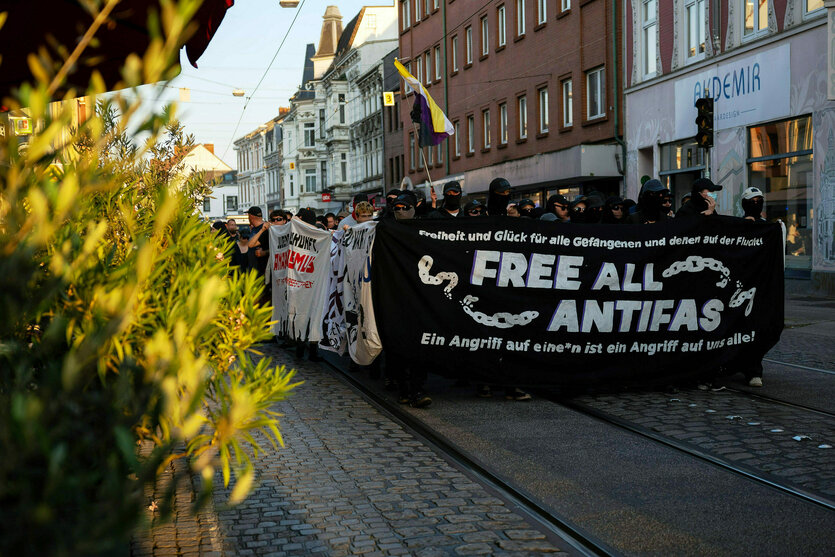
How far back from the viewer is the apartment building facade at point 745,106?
62.3 feet

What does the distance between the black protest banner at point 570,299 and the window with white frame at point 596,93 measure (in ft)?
65.1

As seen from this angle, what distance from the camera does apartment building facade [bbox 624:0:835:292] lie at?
62.3 ft

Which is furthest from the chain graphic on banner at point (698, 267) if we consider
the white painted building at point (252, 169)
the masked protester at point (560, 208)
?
the white painted building at point (252, 169)

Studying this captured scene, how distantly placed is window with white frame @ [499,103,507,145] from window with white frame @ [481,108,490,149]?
4.47 feet

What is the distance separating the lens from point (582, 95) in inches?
1152

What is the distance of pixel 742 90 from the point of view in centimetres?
2139

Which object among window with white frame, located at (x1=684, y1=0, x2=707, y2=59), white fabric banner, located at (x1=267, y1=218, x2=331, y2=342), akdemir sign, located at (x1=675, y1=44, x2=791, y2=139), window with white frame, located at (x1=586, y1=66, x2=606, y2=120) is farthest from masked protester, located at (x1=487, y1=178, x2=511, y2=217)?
window with white frame, located at (x1=586, y1=66, x2=606, y2=120)

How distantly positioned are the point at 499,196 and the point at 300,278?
2.89 m

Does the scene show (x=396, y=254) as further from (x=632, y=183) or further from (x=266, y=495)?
(x=632, y=183)

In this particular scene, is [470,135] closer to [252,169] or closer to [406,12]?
[406,12]

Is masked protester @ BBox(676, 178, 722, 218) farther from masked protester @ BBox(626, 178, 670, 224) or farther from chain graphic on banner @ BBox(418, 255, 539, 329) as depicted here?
chain graphic on banner @ BBox(418, 255, 539, 329)

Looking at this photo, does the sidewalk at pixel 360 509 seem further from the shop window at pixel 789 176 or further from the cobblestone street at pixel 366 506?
the shop window at pixel 789 176

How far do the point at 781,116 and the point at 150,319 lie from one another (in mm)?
19389

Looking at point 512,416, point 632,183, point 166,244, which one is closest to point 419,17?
point 632,183
